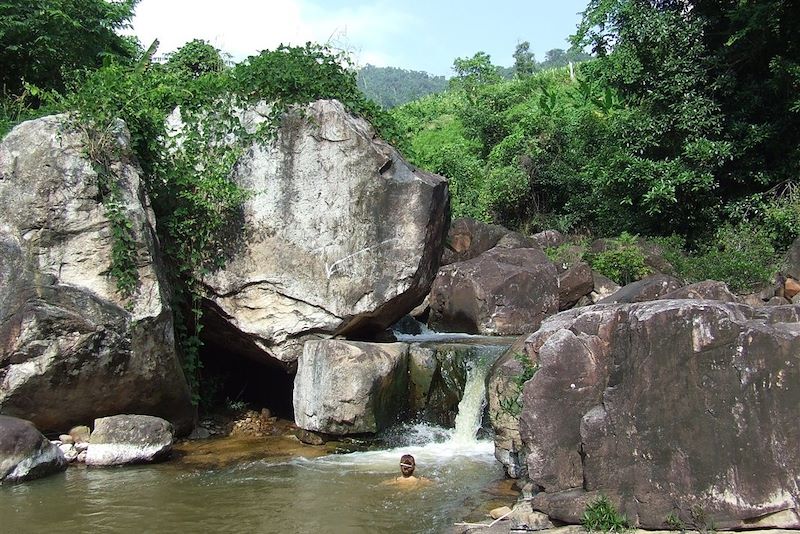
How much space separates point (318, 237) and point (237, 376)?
318 cm

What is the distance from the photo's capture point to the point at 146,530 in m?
6.84

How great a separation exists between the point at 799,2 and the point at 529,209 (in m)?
10.1

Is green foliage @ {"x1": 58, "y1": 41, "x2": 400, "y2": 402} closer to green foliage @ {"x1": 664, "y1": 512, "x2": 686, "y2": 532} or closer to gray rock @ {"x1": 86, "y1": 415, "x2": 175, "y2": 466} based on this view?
gray rock @ {"x1": 86, "y1": 415, "x2": 175, "y2": 466}

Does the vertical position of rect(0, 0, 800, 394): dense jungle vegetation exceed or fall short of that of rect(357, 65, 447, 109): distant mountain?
it falls short

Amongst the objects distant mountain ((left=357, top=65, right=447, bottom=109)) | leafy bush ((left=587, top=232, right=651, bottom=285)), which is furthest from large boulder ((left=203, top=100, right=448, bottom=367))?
distant mountain ((left=357, top=65, right=447, bottom=109))

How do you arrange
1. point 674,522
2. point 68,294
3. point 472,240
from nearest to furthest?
point 674,522 < point 68,294 < point 472,240

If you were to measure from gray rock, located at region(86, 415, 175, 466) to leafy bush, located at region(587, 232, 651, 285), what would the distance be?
11.8 meters

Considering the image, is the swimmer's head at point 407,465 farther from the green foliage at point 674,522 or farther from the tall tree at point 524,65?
the tall tree at point 524,65

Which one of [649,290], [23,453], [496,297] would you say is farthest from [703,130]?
[23,453]

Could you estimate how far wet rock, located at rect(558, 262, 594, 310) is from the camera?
1620cm

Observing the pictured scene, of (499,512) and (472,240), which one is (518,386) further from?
(472,240)

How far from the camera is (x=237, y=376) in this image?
1267 cm

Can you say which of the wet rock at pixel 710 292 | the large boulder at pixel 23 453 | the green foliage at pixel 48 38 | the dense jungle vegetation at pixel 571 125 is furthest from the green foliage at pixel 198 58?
Result: the wet rock at pixel 710 292

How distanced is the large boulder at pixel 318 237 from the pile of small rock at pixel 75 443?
8.34 ft
